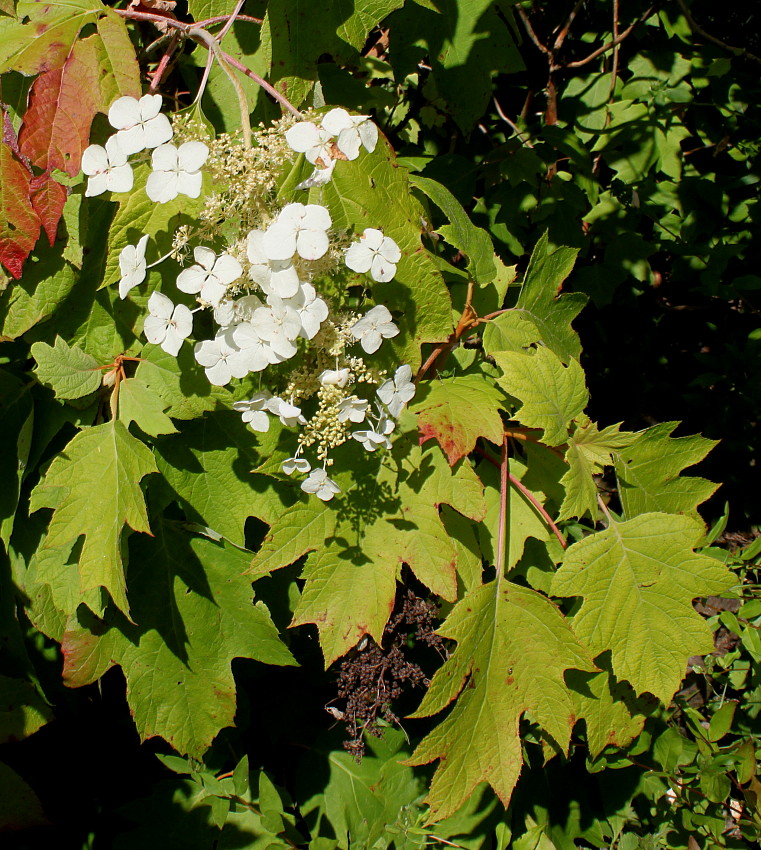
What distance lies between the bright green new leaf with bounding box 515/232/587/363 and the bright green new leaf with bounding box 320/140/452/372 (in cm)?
33

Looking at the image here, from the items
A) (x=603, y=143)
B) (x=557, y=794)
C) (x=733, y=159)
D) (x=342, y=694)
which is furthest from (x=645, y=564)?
(x=733, y=159)

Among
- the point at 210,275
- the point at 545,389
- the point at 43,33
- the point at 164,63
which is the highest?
A: the point at 43,33

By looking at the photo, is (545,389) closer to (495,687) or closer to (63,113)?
(495,687)

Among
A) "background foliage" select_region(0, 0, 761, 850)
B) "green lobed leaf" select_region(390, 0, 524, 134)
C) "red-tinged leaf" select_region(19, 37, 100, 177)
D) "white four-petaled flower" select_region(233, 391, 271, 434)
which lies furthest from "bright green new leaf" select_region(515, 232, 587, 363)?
"red-tinged leaf" select_region(19, 37, 100, 177)

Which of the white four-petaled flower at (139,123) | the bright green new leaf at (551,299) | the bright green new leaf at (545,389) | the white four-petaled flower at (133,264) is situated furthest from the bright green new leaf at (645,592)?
the white four-petaled flower at (139,123)

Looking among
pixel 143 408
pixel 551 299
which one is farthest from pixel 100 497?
pixel 551 299

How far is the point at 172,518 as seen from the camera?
A: 1.58 meters

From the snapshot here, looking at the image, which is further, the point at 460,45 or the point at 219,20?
the point at 460,45

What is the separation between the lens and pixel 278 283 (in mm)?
1022

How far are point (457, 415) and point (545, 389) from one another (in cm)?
20

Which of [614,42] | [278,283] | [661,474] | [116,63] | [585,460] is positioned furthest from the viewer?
[614,42]

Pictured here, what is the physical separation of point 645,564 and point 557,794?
4.11ft

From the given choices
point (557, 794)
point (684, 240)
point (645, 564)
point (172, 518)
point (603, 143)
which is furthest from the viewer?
point (684, 240)

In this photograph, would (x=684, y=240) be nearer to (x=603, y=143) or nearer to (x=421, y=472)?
(x=603, y=143)
